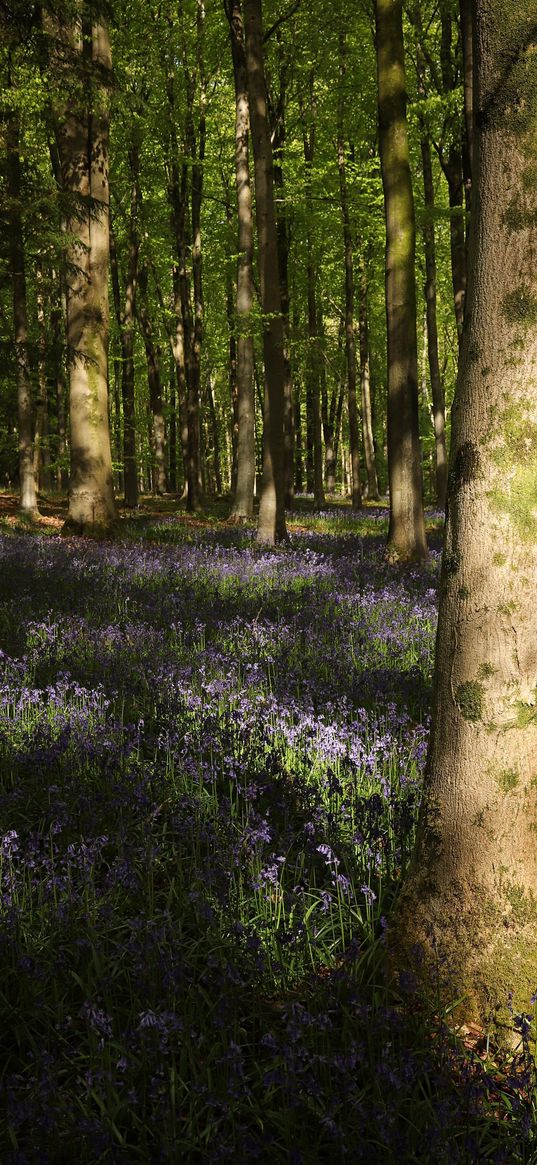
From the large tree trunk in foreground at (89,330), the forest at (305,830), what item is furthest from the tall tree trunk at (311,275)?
the forest at (305,830)

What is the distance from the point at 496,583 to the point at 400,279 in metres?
10.3

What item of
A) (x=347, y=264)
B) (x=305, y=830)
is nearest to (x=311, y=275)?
(x=347, y=264)

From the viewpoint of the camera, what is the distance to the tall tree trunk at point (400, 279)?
38.3 ft

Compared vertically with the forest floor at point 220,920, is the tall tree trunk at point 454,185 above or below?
above

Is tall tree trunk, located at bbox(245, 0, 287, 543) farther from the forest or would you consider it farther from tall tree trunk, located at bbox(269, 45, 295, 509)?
tall tree trunk, located at bbox(269, 45, 295, 509)

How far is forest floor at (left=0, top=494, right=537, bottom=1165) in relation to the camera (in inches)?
79.0

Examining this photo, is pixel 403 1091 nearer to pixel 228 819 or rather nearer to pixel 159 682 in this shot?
pixel 228 819

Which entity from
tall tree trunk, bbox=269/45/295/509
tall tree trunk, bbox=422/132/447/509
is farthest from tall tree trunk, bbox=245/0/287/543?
tall tree trunk, bbox=422/132/447/509

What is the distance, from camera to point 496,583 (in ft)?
8.23

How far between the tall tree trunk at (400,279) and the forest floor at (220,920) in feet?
17.0

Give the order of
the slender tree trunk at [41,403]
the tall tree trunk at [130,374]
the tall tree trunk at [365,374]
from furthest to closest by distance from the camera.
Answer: the tall tree trunk at [365,374]
the tall tree trunk at [130,374]
the slender tree trunk at [41,403]

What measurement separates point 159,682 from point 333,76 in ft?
74.7

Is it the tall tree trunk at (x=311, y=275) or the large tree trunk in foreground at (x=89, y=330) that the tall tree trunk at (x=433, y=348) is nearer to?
the tall tree trunk at (x=311, y=275)

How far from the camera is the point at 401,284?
1173cm
